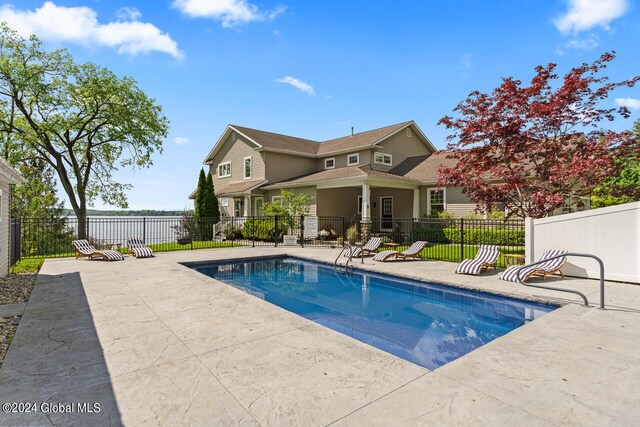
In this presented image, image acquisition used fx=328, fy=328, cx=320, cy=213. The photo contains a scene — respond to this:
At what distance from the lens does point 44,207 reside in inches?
906

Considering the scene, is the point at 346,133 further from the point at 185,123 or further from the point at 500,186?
the point at 500,186

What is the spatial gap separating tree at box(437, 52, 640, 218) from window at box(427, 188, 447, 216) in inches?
288

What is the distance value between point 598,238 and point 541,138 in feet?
13.8

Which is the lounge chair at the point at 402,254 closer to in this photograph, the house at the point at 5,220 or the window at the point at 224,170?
the house at the point at 5,220

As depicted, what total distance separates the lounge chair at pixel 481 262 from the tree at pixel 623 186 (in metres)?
4.44

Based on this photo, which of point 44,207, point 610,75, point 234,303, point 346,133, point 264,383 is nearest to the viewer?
point 264,383

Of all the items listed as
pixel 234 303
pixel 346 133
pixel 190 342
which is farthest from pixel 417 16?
pixel 346 133

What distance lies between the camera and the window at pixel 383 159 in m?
22.2

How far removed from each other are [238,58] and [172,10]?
268 centimetres

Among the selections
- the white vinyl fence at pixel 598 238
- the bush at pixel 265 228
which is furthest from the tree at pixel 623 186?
the bush at pixel 265 228

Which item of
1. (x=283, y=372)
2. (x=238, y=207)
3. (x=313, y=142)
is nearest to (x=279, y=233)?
(x=238, y=207)

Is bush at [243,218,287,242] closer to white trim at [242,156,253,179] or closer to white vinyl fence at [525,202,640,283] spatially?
white trim at [242,156,253,179]

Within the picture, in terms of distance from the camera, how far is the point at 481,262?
32.4ft

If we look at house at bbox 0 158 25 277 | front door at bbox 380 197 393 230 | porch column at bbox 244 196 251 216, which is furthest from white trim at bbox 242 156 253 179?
house at bbox 0 158 25 277
